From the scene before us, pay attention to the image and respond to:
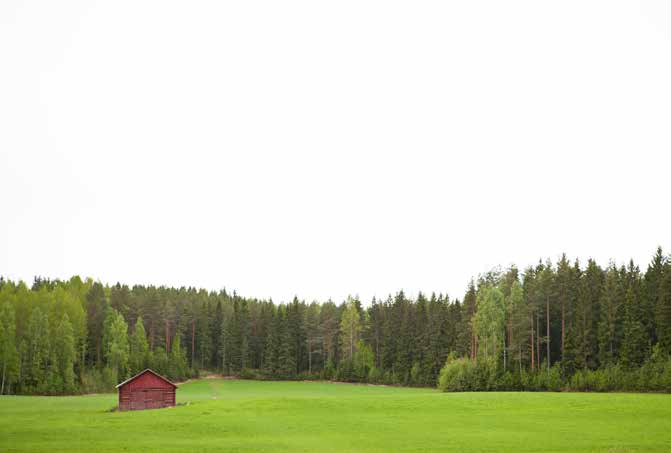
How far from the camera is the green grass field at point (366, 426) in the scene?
41156 mm

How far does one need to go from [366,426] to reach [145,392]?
33.6 meters

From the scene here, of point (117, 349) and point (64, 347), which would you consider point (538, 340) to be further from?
point (64, 347)

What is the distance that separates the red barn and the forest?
4158cm

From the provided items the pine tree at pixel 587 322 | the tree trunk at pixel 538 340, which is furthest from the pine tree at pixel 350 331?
the pine tree at pixel 587 322

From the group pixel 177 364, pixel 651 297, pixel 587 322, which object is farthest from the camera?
pixel 177 364

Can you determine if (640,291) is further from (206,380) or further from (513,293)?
(206,380)

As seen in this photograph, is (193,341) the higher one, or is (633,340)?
(633,340)

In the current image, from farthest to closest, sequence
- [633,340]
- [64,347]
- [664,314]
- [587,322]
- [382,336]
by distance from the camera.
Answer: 1. [382,336]
2. [64,347]
3. [587,322]
4. [633,340]
5. [664,314]

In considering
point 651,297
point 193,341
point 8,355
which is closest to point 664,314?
point 651,297

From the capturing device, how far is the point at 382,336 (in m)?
150

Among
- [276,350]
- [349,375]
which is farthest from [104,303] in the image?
[349,375]

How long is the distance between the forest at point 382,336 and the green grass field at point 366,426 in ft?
94.4

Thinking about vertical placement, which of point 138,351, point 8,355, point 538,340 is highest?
point 538,340

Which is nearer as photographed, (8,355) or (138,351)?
(8,355)
